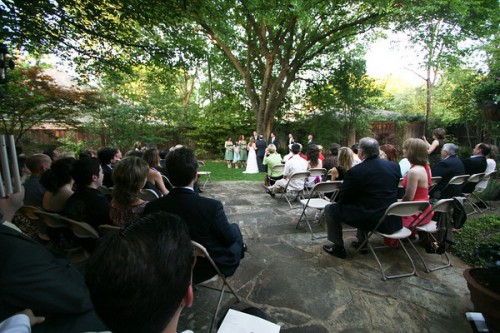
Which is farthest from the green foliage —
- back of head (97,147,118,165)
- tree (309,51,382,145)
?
tree (309,51,382,145)

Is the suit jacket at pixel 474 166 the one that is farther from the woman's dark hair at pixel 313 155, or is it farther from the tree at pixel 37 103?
the tree at pixel 37 103

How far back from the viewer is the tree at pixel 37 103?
6.92 meters

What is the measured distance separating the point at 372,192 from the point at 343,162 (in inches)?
55.2

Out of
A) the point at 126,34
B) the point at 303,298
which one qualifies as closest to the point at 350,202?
the point at 303,298

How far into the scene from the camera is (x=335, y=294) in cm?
229

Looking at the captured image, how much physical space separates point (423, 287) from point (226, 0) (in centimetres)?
669

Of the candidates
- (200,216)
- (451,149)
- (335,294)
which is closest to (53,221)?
(200,216)

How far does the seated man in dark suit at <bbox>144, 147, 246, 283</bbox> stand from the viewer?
72.4 inches

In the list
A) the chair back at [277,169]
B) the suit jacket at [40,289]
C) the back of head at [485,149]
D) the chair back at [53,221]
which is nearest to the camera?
the suit jacket at [40,289]

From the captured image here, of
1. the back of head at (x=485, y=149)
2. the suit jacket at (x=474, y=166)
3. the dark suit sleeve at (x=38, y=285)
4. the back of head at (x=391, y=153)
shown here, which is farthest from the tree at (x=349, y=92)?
the dark suit sleeve at (x=38, y=285)

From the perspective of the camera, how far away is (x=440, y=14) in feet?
26.2

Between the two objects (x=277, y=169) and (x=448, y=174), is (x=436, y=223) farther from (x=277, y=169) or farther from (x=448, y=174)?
(x=277, y=169)

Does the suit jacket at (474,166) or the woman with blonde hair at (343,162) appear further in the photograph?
the suit jacket at (474,166)

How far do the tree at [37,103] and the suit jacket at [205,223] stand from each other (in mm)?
7454
